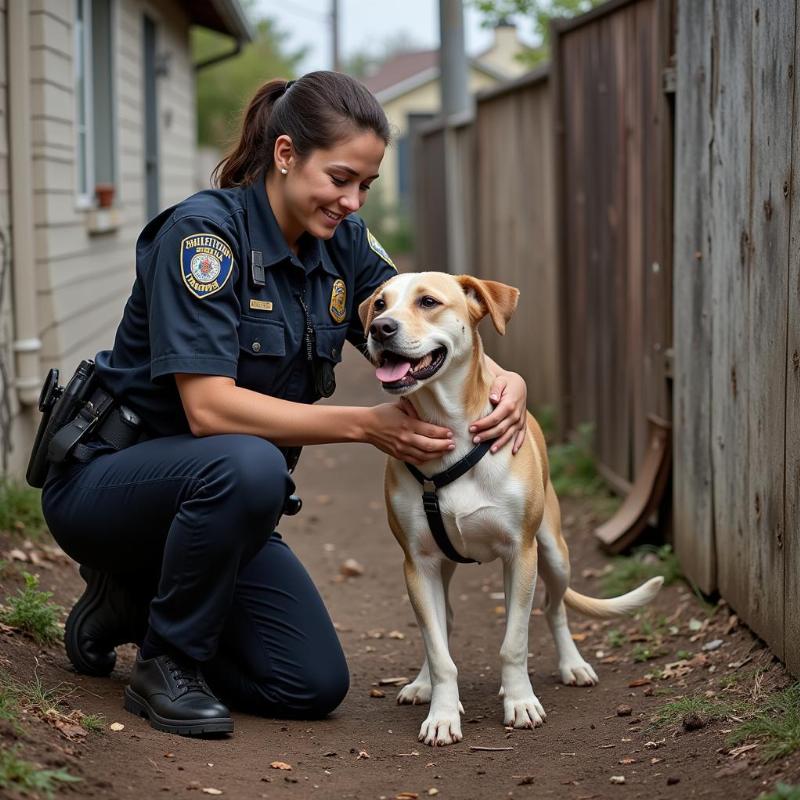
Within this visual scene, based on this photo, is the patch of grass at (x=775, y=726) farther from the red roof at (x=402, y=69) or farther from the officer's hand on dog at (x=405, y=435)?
the red roof at (x=402, y=69)

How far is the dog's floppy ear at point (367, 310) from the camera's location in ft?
12.6

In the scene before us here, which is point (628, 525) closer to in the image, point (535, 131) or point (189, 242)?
point (189, 242)

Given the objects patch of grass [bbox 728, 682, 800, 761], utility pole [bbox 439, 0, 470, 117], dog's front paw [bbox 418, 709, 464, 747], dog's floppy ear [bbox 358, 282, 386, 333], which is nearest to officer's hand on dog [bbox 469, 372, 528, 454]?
dog's floppy ear [bbox 358, 282, 386, 333]

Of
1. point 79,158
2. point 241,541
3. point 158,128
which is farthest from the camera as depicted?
point 158,128

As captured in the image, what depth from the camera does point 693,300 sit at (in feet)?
16.3

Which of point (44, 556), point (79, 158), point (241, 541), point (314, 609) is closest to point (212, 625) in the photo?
point (241, 541)

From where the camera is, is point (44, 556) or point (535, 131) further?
point (535, 131)

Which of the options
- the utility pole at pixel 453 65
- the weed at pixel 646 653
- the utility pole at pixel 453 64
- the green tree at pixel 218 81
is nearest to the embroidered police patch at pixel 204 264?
the weed at pixel 646 653

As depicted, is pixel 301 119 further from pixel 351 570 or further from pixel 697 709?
pixel 351 570

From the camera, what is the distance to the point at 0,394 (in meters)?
5.83

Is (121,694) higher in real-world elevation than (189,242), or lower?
lower

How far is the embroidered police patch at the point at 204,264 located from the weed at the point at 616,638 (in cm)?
219

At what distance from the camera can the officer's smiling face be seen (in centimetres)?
378

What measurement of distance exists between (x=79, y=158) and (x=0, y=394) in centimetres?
292
